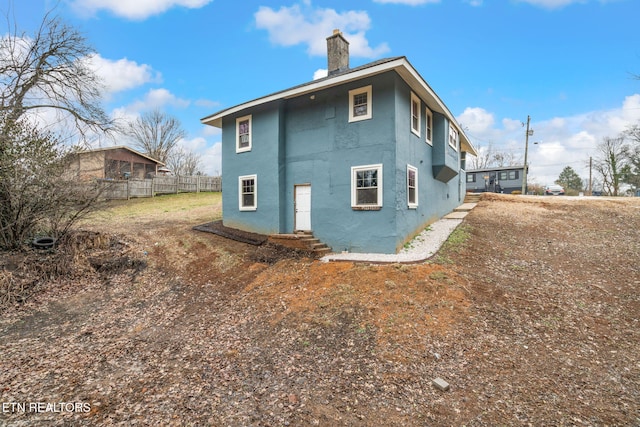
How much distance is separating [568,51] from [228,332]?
54.7ft

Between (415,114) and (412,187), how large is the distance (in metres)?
2.63

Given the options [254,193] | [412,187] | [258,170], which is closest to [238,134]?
[258,170]

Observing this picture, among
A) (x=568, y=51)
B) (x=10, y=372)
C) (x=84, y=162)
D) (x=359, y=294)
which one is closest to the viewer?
(x=10, y=372)

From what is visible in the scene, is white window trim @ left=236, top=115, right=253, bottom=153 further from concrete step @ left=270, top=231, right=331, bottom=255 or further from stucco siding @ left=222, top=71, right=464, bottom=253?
concrete step @ left=270, top=231, right=331, bottom=255

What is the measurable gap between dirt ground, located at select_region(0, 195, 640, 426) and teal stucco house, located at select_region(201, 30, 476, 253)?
1.79 metres

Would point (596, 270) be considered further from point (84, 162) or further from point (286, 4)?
point (84, 162)

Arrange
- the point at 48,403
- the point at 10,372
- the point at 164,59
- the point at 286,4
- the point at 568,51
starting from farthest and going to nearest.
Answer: the point at 164,59 < the point at 568,51 < the point at 286,4 < the point at 10,372 < the point at 48,403

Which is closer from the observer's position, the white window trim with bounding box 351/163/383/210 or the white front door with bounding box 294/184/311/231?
the white window trim with bounding box 351/163/383/210

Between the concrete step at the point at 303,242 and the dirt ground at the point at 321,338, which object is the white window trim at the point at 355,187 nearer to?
the concrete step at the point at 303,242

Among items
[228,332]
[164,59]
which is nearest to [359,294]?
[228,332]

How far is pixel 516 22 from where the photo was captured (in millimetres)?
10844

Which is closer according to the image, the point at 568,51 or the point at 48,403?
the point at 48,403

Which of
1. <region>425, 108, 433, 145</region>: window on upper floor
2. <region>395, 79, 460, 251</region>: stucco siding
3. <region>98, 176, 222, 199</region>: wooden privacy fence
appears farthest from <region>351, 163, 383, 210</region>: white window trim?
<region>98, 176, 222, 199</region>: wooden privacy fence

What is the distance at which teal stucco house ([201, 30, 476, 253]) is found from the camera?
885 centimetres
